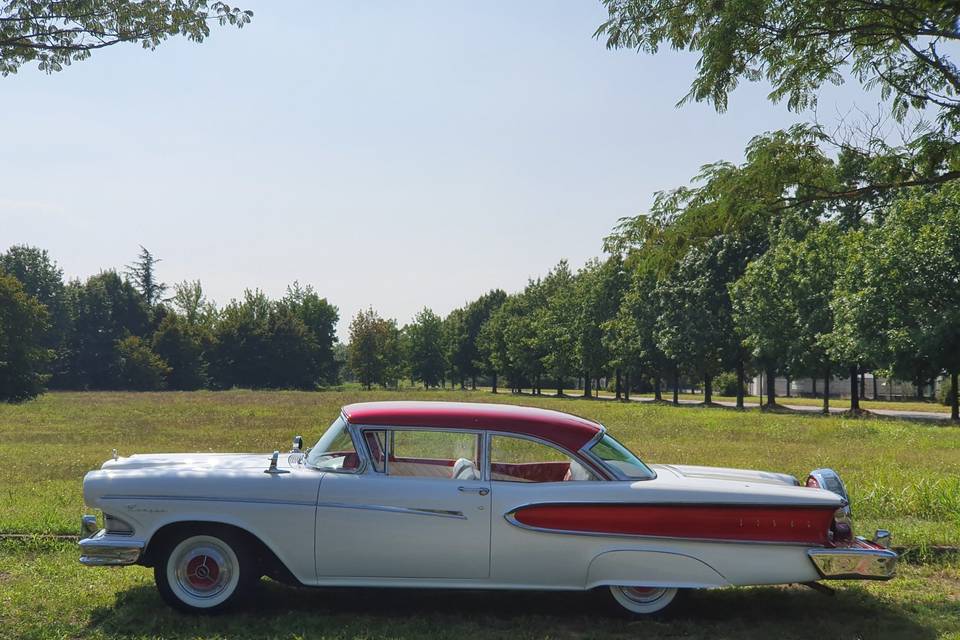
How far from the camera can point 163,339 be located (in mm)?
86125

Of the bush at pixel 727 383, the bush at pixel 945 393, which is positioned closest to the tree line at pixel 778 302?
the bush at pixel 945 393

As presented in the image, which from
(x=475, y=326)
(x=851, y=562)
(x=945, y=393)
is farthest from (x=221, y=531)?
(x=475, y=326)

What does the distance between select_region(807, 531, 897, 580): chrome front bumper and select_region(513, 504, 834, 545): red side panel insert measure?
0.13 meters

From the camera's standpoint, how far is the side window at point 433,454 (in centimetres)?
645

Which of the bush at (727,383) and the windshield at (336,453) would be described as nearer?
the windshield at (336,453)

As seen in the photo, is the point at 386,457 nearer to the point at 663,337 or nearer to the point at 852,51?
the point at 852,51

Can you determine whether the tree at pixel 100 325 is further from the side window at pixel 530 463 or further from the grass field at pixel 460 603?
the side window at pixel 530 463

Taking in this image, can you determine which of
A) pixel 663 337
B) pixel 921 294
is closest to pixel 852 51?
pixel 921 294

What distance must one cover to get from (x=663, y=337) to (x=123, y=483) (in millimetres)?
48845

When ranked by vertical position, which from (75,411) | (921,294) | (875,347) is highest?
(921,294)

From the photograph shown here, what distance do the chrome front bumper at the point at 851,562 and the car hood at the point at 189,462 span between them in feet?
13.6

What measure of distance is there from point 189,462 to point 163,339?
84.7 meters

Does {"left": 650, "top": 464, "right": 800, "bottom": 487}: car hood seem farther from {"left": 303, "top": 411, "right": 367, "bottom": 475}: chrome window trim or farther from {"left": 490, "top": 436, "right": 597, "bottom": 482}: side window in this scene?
{"left": 303, "top": 411, "right": 367, "bottom": 475}: chrome window trim

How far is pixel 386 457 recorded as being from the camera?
6.52 m
